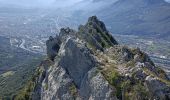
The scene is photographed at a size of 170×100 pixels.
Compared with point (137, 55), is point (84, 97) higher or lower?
lower

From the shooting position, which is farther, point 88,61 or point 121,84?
point 88,61

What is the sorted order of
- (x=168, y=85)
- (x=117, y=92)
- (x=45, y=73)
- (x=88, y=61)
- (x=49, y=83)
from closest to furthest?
(x=168, y=85) < (x=117, y=92) < (x=88, y=61) < (x=49, y=83) < (x=45, y=73)

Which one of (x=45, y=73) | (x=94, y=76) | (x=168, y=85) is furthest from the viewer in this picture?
(x=45, y=73)

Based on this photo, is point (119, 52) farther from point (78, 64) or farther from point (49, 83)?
point (49, 83)

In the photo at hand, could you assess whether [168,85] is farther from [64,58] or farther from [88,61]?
[64,58]

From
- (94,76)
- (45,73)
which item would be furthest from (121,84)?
(45,73)

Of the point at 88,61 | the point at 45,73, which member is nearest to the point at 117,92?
the point at 88,61
